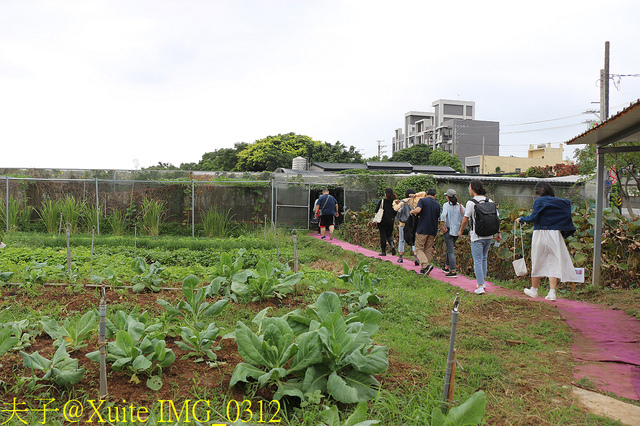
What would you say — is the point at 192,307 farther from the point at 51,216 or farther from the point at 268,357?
the point at 51,216

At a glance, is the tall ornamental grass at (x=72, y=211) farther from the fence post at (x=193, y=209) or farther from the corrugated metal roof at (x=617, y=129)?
the corrugated metal roof at (x=617, y=129)

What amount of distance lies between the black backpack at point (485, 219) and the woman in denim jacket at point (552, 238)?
46 cm

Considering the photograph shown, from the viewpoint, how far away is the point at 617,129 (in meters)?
6.50

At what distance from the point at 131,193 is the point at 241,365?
48.6 feet

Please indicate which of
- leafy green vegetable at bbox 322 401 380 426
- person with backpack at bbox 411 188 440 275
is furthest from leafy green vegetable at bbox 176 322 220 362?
person with backpack at bbox 411 188 440 275

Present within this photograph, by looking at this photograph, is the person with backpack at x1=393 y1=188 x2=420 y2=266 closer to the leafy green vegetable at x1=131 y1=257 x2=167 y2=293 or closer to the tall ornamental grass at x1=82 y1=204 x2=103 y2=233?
the leafy green vegetable at x1=131 y1=257 x2=167 y2=293

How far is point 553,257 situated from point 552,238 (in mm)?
275

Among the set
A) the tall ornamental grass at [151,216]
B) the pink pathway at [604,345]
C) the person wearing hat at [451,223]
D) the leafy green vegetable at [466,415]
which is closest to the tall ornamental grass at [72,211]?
the tall ornamental grass at [151,216]

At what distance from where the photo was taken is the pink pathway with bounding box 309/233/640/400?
11.7 ft

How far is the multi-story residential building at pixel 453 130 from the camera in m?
77.9

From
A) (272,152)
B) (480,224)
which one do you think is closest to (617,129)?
(480,224)

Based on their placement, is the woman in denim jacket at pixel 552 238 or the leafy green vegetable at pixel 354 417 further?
the woman in denim jacket at pixel 552 238

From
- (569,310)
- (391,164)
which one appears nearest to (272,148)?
(391,164)

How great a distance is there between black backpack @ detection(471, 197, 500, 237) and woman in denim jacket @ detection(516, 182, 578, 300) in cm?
46
